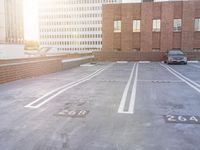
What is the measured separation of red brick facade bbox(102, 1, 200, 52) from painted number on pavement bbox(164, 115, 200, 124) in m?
32.5

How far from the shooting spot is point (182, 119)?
5.86 meters

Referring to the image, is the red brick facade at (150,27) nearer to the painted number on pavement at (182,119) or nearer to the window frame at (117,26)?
the window frame at (117,26)

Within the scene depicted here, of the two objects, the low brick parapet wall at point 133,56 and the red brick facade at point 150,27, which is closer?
the low brick parapet wall at point 133,56

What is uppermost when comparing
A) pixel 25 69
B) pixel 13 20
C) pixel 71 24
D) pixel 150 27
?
pixel 71 24

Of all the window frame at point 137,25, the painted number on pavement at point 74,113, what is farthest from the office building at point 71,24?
the painted number on pavement at point 74,113

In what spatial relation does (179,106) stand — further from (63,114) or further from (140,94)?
(63,114)

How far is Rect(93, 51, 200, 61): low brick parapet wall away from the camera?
1330 inches

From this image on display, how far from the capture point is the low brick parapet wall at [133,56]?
33.8m

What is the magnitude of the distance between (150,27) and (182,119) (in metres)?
33.2

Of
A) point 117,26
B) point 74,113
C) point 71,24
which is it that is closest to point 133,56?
point 117,26

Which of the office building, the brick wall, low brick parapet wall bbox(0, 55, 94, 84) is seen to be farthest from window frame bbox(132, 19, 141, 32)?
the office building

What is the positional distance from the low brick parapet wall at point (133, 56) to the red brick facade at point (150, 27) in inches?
129

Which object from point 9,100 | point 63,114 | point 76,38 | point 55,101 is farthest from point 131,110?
point 76,38

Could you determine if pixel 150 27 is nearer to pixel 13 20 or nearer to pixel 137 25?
pixel 137 25
